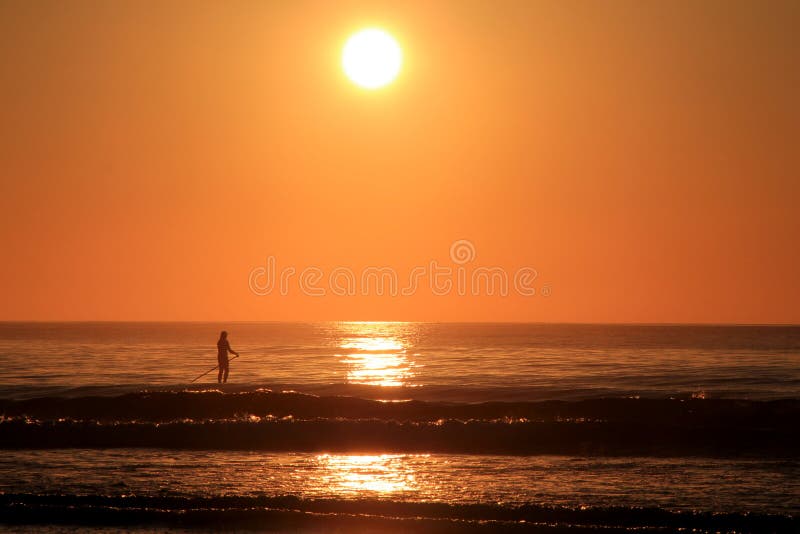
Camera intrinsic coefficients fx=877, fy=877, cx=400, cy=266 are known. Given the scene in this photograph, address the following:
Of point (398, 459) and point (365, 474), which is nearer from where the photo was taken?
point (365, 474)

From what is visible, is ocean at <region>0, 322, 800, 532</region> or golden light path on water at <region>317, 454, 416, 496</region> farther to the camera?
golden light path on water at <region>317, 454, 416, 496</region>

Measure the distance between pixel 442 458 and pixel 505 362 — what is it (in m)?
43.4

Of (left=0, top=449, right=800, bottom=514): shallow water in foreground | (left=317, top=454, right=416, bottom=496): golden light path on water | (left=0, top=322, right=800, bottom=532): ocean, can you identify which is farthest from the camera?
(left=317, top=454, right=416, bottom=496): golden light path on water

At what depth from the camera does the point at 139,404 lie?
32.3 meters

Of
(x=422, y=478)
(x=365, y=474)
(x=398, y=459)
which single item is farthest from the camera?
(x=398, y=459)

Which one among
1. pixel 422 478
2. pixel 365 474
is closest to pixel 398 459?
pixel 365 474

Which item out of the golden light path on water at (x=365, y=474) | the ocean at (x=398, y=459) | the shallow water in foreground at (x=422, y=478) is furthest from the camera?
the golden light path on water at (x=365, y=474)

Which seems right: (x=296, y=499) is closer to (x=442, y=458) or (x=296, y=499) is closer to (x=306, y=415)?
(x=442, y=458)

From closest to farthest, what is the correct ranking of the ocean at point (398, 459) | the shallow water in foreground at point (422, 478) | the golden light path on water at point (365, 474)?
the ocean at point (398, 459) < the shallow water in foreground at point (422, 478) < the golden light path on water at point (365, 474)

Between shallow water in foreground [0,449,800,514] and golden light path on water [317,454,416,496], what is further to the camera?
golden light path on water [317,454,416,496]

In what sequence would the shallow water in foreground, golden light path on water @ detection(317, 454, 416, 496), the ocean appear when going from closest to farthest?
the ocean < the shallow water in foreground < golden light path on water @ detection(317, 454, 416, 496)

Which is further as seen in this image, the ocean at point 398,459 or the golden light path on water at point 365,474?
the golden light path on water at point 365,474

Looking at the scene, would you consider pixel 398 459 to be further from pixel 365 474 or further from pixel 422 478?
pixel 422 478

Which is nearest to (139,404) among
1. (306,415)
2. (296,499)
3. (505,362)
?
(306,415)
